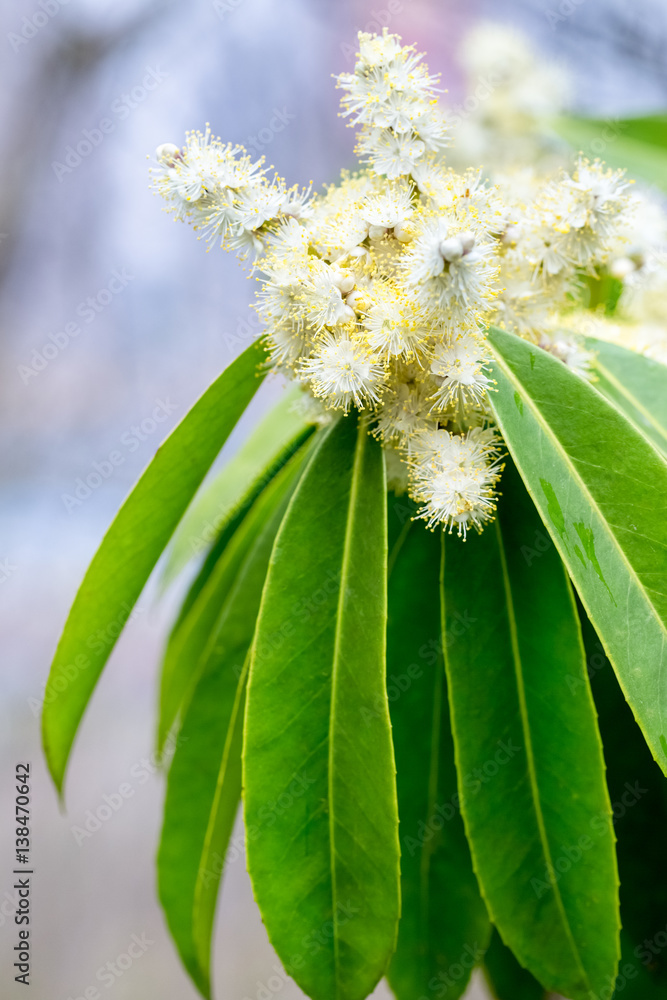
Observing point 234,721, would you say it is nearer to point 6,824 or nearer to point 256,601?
point 256,601

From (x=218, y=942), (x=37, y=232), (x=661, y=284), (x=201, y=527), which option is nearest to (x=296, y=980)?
(x=201, y=527)

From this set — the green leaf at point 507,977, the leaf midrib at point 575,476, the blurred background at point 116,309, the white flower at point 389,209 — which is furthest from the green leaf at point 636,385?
the blurred background at point 116,309

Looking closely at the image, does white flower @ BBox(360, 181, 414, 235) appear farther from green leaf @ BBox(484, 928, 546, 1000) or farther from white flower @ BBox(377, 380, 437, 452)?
green leaf @ BBox(484, 928, 546, 1000)

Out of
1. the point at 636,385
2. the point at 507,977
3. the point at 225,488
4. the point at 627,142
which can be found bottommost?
the point at 507,977

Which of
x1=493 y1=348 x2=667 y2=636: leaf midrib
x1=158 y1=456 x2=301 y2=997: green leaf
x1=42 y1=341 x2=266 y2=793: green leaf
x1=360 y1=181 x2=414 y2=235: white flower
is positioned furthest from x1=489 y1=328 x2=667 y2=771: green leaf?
x1=158 y1=456 x2=301 y2=997: green leaf

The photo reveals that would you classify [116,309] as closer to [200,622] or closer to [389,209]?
[200,622]

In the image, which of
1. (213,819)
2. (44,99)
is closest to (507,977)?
(213,819)
